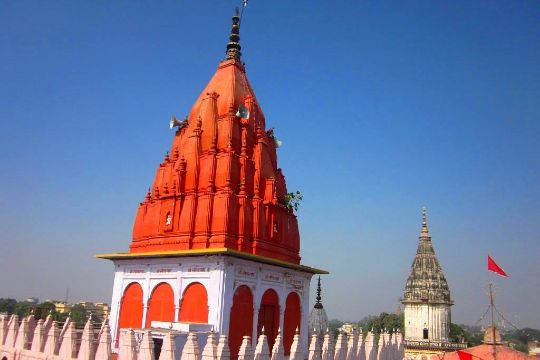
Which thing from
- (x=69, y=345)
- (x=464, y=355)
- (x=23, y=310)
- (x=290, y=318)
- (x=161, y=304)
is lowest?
(x=23, y=310)

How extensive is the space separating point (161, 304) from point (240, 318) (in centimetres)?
426

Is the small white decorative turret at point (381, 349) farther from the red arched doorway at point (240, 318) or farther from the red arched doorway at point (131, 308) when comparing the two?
the red arched doorway at point (131, 308)

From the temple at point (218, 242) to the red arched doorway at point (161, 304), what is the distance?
0.16 feet

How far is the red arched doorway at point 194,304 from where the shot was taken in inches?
824

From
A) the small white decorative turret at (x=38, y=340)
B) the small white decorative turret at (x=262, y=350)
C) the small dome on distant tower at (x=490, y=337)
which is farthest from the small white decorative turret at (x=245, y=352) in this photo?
the small dome on distant tower at (x=490, y=337)

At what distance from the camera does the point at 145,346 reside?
1435 centimetres

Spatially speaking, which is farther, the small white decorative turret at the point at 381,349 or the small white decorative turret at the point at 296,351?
the small white decorative turret at the point at 381,349

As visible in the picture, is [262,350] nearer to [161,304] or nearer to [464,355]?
[161,304]

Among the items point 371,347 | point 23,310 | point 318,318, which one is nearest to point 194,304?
point 371,347

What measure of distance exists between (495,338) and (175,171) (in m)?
18.7

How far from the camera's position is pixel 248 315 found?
21.8m

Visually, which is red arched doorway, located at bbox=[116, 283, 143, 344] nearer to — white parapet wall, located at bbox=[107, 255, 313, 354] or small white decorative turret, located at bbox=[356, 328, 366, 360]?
white parapet wall, located at bbox=[107, 255, 313, 354]

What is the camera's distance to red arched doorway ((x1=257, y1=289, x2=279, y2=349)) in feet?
74.5

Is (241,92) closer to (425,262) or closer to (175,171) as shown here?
(175,171)
